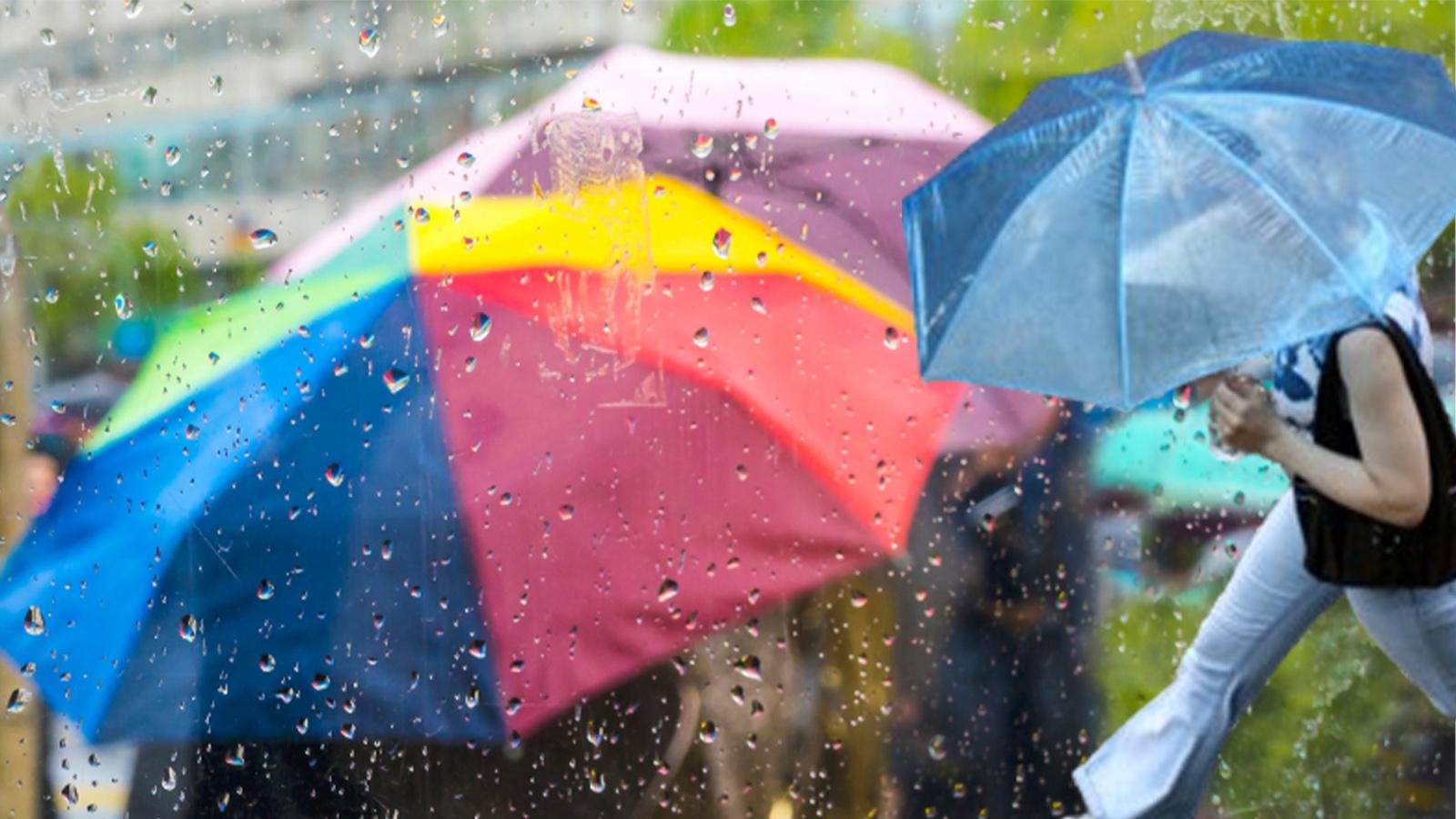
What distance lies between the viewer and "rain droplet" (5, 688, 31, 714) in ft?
13.0

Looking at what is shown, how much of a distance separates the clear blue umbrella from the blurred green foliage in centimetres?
160

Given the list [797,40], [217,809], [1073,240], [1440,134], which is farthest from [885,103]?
[217,809]

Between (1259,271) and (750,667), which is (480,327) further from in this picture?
(1259,271)

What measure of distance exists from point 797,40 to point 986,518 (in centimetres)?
85

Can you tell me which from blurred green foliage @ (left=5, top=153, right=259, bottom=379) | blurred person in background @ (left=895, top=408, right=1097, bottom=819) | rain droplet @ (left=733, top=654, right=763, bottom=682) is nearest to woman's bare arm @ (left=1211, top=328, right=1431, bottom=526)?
blurred person in background @ (left=895, top=408, right=1097, bottom=819)

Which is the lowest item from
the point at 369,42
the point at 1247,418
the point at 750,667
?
the point at 750,667

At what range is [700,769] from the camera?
3.47m

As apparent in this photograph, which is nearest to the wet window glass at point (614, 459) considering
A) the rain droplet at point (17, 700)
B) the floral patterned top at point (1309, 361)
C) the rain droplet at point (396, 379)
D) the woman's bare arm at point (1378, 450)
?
the rain droplet at point (396, 379)

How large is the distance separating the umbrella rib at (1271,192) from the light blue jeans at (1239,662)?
457 millimetres

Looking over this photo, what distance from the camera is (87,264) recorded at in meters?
3.85

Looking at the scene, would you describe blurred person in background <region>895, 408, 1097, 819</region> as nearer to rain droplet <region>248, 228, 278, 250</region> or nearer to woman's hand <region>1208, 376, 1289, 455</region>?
woman's hand <region>1208, 376, 1289, 455</region>

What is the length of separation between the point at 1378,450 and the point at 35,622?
8.14 ft

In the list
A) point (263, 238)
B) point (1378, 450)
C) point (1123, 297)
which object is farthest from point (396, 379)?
point (1378, 450)

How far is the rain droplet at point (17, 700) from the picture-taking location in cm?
396
